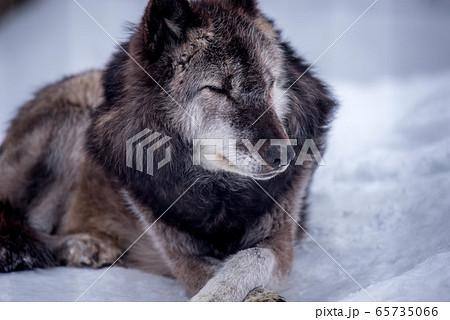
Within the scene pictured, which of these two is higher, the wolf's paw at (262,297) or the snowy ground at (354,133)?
the snowy ground at (354,133)

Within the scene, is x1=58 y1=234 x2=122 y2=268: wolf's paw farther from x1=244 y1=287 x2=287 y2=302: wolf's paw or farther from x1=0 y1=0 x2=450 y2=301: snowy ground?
x1=244 y1=287 x2=287 y2=302: wolf's paw

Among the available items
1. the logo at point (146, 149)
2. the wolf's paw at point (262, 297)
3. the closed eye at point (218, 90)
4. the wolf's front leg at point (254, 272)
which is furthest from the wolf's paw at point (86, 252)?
the closed eye at point (218, 90)

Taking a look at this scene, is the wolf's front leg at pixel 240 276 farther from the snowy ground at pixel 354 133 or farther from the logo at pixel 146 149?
the logo at pixel 146 149

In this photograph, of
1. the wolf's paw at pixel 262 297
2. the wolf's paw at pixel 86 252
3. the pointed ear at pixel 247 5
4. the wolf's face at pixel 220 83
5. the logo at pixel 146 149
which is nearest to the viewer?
the wolf's paw at pixel 262 297

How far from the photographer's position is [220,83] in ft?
8.46

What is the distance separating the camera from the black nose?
2432 mm

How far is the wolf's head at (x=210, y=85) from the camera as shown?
253 cm

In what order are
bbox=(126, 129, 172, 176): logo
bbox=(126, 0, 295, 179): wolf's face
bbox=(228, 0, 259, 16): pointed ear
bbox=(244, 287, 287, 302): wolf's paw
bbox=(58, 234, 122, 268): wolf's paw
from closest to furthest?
bbox=(244, 287, 287, 302): wolf's paw
bbox=(126, 0, 295, 179): wolf's face
bbox=(126, 129, 172, 176): logo
bbox=(228, 0, 259, 16): pointed ear
bbox=(58, 234, 122, 268): wolf's paw

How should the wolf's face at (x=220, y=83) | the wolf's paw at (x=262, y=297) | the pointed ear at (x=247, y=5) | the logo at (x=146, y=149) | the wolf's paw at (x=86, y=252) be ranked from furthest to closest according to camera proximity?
the wolf's paw at (x=86, y=252)
the pointed ear at (x=247, y=5)
the logo at (x=146, y=149)
the wolf's face at (x=220, y=83)
the wolf's paw at (x=262, y=297)

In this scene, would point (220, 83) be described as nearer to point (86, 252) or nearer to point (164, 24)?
point (164, 24)

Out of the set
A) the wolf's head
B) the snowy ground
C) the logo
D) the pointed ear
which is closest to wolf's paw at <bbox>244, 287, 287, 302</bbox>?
the snowy ground

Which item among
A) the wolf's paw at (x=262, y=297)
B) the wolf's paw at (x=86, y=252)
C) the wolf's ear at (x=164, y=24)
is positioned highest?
the wolf's ear at (x=164, y=24)
